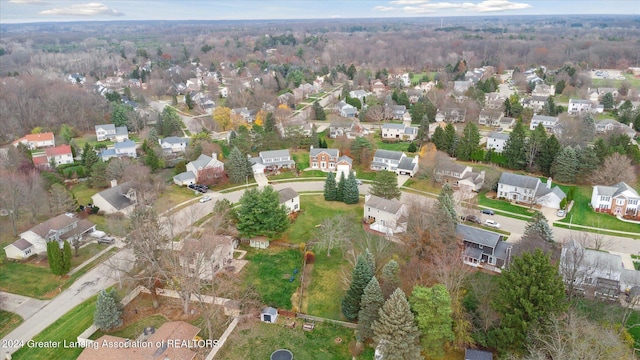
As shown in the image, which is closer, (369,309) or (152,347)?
(152,347)

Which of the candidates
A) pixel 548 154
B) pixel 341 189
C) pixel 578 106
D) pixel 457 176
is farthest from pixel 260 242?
pixel 578 106

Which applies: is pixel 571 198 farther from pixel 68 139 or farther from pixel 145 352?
pixel 68 139

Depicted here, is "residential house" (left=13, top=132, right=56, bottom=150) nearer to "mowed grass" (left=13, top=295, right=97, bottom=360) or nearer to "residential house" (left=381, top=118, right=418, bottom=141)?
"mowed grass" (left=13, top=295, right=97, bottom=360)

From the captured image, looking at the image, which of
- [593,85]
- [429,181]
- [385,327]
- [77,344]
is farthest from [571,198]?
[593,85]

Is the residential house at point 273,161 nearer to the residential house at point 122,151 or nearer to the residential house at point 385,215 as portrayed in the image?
the residential house at point 385,215

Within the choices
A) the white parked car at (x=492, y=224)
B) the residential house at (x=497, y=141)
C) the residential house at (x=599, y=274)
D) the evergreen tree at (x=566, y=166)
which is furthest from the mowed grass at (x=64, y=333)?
the residential house at (x=497, y=141)

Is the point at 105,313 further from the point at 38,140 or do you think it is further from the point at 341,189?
the point at 38,140
